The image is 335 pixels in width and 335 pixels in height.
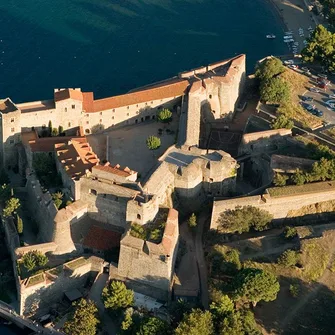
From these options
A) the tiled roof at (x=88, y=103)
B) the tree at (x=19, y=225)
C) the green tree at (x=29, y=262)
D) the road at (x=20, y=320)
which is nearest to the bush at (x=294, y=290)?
the road at (x=20, y=320)

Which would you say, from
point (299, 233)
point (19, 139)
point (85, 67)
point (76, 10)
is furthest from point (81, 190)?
point (76, 10)

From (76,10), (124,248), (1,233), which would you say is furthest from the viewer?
(76,10)

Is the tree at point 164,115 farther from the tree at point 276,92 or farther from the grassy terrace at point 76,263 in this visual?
the grassy terrace at point 76,263

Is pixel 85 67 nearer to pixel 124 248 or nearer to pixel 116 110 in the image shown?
pixel 116 110

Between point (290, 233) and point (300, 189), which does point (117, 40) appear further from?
point (290, 233)

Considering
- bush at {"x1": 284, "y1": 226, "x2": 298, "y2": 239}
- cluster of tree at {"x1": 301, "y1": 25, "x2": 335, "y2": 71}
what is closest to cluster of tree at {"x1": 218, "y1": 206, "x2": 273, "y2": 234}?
bush at {"x1": 284, "y1": 226, "x2": 298, "y2": 239}

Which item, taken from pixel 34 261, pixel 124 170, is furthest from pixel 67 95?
pixel 34 261
